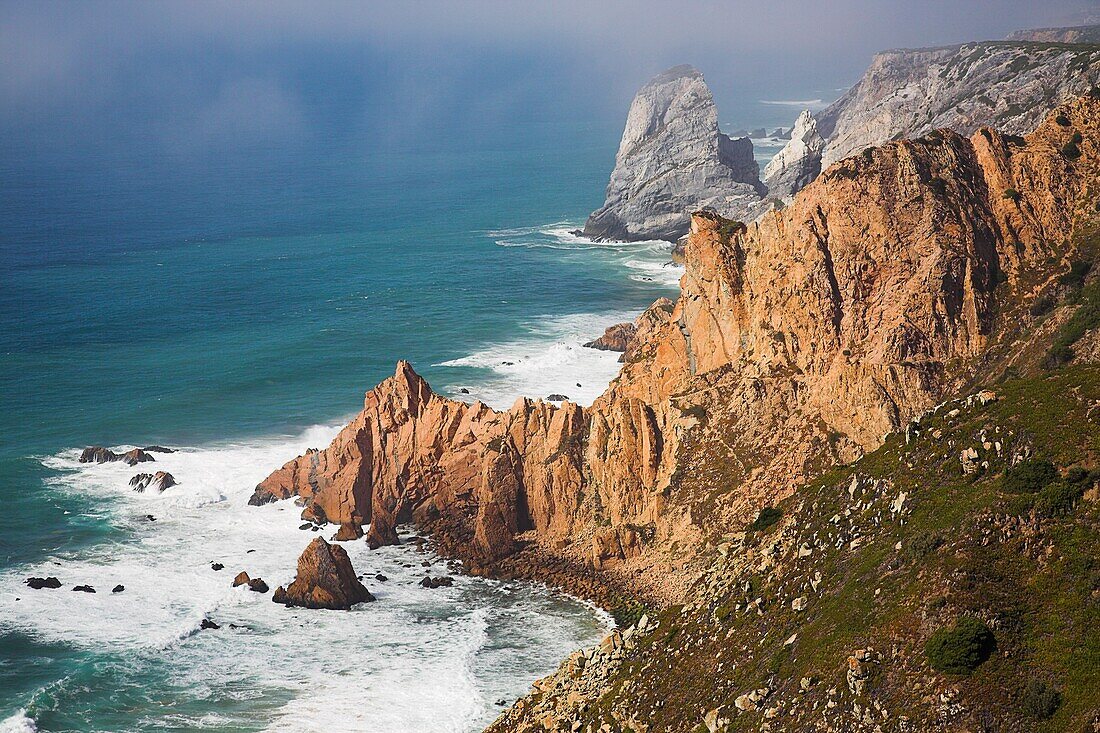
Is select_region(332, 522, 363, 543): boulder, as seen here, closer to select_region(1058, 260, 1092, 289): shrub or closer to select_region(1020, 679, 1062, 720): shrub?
select_region(1058, 260, 1092, 289): shrub

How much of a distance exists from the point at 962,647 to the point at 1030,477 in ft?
22.3

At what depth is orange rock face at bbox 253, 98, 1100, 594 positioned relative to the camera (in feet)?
224

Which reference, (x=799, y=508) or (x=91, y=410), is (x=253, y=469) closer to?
(x=91, y=410)

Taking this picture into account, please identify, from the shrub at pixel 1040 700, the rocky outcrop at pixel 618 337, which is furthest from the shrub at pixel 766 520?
the rocky outcrop at pixel 618 337

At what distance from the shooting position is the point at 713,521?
70.1 meters

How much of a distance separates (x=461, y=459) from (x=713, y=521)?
20.8m

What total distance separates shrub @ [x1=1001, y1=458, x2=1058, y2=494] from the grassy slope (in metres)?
0.55

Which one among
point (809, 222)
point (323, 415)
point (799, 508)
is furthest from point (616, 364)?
point (799, 508)

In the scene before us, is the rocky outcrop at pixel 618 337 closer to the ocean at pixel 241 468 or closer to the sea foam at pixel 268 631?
the ocean at pixel 241 468

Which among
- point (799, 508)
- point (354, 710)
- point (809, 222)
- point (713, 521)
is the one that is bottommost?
point (354, 710)

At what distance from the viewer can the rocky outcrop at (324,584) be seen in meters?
72.9

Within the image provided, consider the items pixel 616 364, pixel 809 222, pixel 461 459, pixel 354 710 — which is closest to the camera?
pixel 354 710

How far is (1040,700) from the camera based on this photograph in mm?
29594

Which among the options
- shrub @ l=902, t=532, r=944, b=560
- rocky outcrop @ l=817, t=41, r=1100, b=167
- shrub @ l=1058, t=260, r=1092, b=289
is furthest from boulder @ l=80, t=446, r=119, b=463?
shrub @ l=902, t=532, r=944, b=560
